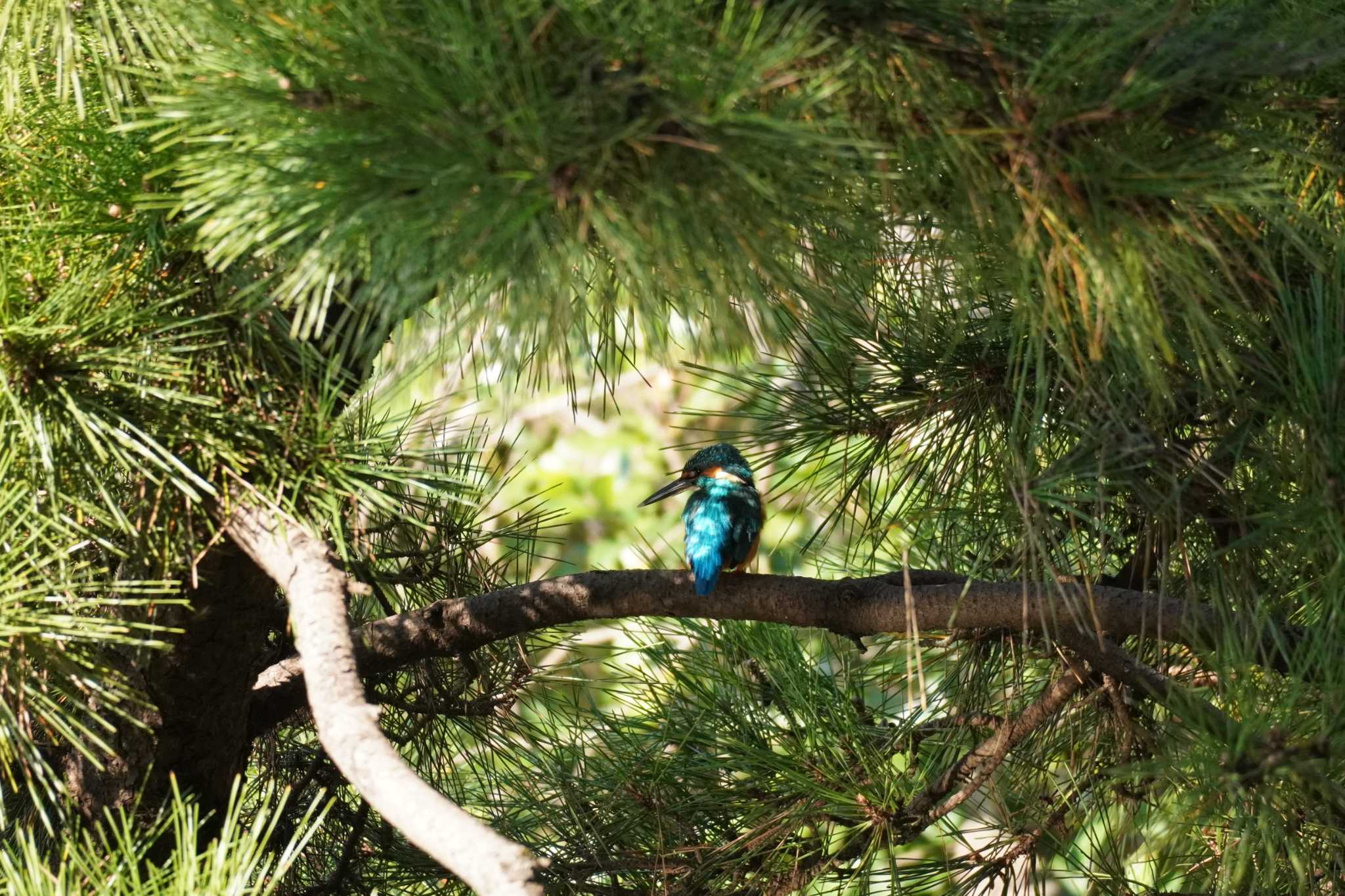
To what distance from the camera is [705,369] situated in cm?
111

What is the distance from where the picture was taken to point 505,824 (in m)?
1.40

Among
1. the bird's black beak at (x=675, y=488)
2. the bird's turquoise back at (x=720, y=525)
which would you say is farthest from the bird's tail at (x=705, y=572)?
the bird's black beak at (x=675, y=488)

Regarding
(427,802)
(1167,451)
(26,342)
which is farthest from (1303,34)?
(26,342)

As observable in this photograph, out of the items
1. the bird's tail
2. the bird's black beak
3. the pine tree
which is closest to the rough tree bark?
the pine tree

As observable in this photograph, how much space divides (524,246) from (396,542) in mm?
734

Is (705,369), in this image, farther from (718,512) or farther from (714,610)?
(718,512)

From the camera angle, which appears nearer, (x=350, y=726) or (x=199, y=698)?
(x=350, y=726)

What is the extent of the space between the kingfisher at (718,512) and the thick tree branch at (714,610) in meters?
0.07

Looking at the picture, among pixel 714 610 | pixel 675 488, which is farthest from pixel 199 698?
pixel 675 488

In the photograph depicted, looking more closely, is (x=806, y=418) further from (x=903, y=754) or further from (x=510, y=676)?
(x=510, y=676)

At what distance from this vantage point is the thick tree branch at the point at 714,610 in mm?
1069

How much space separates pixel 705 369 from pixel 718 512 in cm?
57

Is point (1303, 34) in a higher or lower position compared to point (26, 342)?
higher

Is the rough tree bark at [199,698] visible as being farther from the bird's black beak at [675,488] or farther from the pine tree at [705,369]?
the bird's black beak at [675,488]
